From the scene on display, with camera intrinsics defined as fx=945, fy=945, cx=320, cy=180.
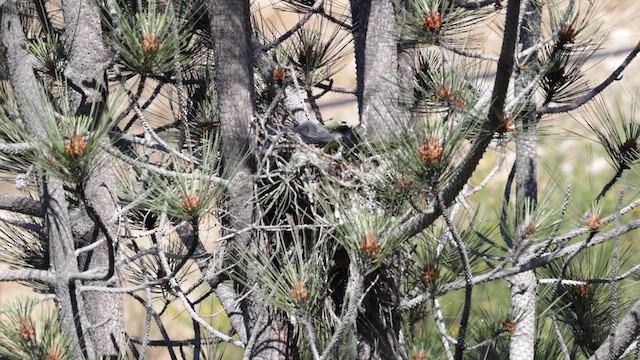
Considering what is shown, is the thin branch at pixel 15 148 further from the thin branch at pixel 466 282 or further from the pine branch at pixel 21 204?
the thin branch at pixel 466 282

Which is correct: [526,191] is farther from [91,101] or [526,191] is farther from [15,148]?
[15,148]

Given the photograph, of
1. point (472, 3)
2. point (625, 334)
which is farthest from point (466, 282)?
point (472, 3)

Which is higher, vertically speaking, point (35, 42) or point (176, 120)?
point (35, 42)

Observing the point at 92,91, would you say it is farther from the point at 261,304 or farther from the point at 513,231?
the point at 513,231

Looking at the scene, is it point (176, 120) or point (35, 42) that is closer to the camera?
point (35, 42)

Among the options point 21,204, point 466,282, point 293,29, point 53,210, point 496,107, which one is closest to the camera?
point 496,107

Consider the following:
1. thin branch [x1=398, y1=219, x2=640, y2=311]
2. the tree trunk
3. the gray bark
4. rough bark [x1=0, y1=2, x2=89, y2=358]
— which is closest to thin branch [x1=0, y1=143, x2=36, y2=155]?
rough bark [x1=0, y1=2, x2=89, y2=358]

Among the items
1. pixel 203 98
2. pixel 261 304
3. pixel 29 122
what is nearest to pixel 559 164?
pixel 203 98

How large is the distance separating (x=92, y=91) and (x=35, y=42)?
204 mm

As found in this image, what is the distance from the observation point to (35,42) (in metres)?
1.83

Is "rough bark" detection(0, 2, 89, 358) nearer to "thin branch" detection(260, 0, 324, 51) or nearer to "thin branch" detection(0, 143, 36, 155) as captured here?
"thin branch" detection(0, 143, 36, 155)

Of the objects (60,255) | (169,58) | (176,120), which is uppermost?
(169,58)

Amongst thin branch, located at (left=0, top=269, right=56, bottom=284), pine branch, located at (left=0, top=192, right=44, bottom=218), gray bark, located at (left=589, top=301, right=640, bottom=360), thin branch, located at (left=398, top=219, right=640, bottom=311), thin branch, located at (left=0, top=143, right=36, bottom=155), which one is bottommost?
gray bark, located at (left=589, top=301, right=640, bottom=360)

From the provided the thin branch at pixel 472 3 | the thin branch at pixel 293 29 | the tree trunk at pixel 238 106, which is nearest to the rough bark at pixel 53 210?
the tree trunk at pixel 238 106
